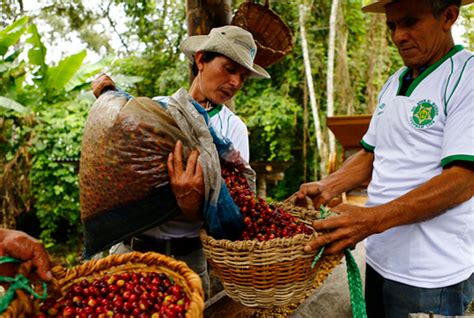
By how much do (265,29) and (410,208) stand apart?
5.42 feet

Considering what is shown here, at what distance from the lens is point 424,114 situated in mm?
1346

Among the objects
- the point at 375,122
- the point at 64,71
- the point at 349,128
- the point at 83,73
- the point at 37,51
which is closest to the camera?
the point at 375,122

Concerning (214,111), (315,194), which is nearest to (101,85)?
(214,111)

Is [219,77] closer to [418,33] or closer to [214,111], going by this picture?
[214,111]

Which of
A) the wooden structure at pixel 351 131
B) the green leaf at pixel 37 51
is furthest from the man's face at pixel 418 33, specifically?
the green leaf at pixel 37 51

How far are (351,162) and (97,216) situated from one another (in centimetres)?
120

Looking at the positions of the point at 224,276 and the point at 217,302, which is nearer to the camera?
the point at 224,276

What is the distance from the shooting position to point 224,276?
1210 millimetres

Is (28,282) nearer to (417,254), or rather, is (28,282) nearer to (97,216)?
(97,216)

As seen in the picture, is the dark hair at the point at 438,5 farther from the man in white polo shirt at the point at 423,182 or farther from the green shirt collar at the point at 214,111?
the green shirt collar at the point at 214,111

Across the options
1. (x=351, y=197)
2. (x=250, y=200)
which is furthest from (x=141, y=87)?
(x=250, y=200)

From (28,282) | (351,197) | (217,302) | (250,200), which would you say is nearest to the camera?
(28,282)

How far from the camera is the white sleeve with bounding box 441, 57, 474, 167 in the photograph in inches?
47.4

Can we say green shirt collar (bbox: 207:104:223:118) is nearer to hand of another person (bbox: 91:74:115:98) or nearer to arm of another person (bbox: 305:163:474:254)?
hand of another person (bbox: 91:74:115:98)
